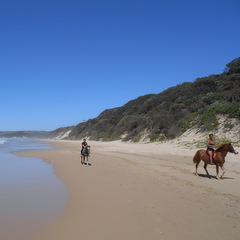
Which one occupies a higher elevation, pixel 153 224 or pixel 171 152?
pixel 171 152

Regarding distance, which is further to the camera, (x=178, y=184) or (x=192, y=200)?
(x=178, y=184)

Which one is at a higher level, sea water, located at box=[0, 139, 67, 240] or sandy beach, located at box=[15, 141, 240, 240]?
sandy beach, located at box=[15, 141, 240, 240]

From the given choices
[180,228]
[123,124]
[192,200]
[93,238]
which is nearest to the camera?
[93,238]

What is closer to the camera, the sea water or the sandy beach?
the sandy beach

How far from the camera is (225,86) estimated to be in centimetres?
2691

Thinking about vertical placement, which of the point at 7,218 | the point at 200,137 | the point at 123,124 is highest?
the point at 123,124

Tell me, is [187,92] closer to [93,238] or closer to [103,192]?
[103,192]

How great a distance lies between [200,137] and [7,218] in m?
17.0

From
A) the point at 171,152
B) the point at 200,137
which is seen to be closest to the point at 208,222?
the point at 171,152

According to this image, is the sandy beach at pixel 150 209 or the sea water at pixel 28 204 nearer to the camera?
the sandy beach at pixel 150 209

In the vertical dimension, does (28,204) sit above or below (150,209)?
below

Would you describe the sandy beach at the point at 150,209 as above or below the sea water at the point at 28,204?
above

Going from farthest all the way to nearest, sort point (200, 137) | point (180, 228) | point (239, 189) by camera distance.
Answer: point (200, 137) < point (239, 189) < point (180, 228)

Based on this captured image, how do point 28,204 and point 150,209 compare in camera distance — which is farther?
point 28,204
